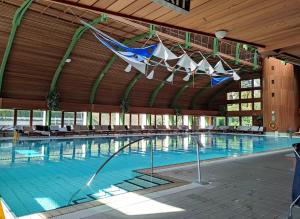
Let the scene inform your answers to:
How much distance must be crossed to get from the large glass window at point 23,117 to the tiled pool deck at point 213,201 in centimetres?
1470

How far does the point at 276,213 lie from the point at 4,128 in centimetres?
1575

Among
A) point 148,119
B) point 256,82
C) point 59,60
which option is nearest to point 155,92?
point 148,119

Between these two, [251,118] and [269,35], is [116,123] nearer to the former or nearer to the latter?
[251,118]

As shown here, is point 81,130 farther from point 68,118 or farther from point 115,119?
point 115,119

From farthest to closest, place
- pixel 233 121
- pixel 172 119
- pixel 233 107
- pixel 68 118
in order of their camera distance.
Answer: pixel 233 121, pixel 233 107, pixel 172 119, pixel 68 118

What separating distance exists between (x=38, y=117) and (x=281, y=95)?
1895cm

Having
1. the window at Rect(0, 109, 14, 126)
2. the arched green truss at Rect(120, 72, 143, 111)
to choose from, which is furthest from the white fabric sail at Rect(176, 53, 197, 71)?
the window at Rect(0, 109, 14, 126)

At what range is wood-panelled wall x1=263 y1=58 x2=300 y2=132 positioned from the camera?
2050 centimetres

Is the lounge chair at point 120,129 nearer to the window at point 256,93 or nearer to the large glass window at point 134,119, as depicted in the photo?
the large glass window at point 134,119

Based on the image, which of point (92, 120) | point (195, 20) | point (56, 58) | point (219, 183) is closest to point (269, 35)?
point (195, 20)

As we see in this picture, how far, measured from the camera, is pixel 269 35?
3867 mm

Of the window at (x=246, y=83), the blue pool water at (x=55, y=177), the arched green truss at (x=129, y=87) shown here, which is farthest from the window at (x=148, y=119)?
the blue pool water at (x=55, y=177)

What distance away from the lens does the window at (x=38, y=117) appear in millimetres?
16953

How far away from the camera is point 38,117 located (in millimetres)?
17141
